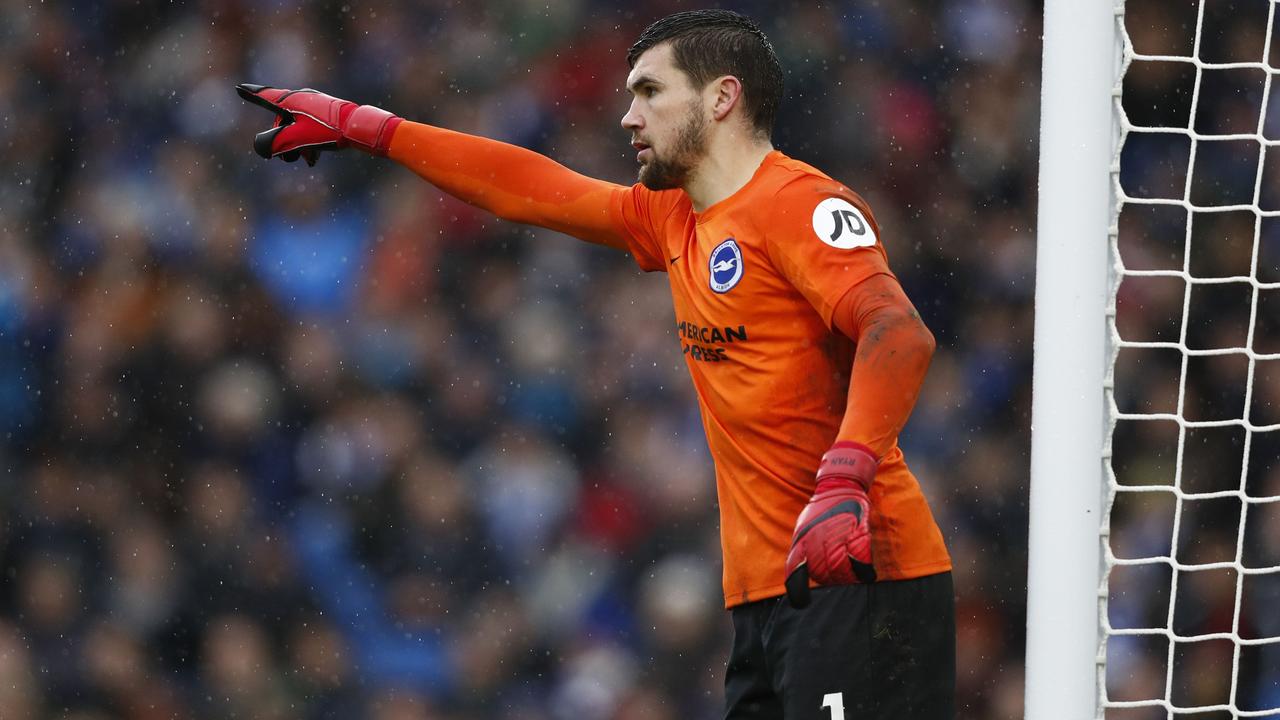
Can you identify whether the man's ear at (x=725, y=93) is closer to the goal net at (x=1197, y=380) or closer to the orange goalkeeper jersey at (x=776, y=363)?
the orange goalkeeper jersey at (x=776, y=363)

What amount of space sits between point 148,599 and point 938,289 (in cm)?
236

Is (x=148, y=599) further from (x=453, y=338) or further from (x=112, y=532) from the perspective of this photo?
(x=453, y=338)

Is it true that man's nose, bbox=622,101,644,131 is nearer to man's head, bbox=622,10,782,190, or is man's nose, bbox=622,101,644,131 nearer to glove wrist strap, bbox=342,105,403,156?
man's head, bbox=622,10,782,190

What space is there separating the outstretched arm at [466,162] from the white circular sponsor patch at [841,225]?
451mm

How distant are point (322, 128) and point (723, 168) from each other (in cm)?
67

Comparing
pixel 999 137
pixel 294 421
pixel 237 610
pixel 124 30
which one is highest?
pixel 124 30

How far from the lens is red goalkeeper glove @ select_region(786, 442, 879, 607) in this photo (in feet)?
5.51

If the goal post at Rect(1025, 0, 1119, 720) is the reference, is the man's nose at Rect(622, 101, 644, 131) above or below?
above

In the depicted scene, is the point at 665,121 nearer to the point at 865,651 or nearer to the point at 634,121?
the point at 634,121

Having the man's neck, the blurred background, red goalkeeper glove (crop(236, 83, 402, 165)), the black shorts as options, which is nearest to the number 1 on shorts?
the black shorts

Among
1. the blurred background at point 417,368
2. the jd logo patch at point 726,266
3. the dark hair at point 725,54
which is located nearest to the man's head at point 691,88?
the dark hair at point 725,54

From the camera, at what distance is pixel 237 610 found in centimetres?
413

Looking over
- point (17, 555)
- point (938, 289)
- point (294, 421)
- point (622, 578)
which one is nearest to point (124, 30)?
point (294, 421)

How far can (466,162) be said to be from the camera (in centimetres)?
230
